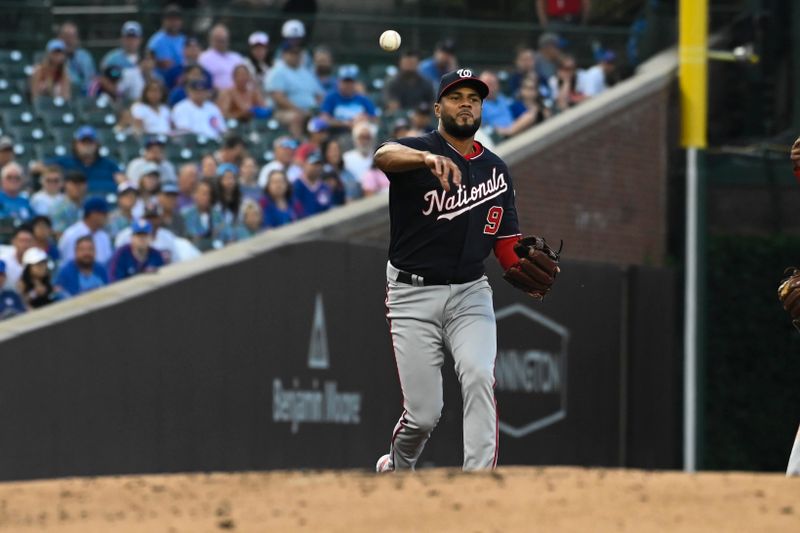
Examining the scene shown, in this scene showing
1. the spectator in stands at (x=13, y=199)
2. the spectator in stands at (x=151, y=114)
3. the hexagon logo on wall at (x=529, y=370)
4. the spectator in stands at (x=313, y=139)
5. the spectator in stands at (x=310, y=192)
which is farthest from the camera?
the spectator in stands at (x=151, y=114)

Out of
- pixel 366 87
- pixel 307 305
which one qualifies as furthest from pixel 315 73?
pixel 307 305

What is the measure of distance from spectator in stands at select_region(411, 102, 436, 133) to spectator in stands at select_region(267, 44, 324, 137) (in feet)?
3.82

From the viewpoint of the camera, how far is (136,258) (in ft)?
40.5

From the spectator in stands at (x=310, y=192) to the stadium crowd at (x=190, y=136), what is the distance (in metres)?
→ 0.01

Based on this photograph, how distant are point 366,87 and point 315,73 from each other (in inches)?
41.6

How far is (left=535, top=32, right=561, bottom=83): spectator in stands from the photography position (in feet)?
61.0

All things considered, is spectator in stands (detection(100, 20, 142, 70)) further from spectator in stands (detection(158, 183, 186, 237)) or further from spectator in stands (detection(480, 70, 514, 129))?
spectator in stands (detection(480, 70, 514, 129))

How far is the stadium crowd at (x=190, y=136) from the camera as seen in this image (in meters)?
12.4

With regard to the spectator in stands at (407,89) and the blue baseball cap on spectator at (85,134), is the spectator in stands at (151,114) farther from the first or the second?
the spectator in stands at (407,89)

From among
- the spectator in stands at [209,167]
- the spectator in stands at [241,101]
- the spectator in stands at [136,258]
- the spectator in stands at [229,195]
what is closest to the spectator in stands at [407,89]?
the spectator in stands at [241,101]

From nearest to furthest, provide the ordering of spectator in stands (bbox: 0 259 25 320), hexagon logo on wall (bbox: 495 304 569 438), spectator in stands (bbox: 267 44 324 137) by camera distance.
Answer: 1. spectator in stands (bbox: 0 259 25 320)
2. hexagon logo on wall (bbox: 495 304 569 438)
3. spectator in stands (bbox: 267 44 324 137)

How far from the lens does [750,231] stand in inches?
695

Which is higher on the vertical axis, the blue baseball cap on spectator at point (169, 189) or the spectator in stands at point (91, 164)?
the spectator in stands at point (91, 164)

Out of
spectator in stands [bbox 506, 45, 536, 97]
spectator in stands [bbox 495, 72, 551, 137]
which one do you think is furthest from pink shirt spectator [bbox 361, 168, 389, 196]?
spectator in stands [bbox 506, 45, 536, 97]
